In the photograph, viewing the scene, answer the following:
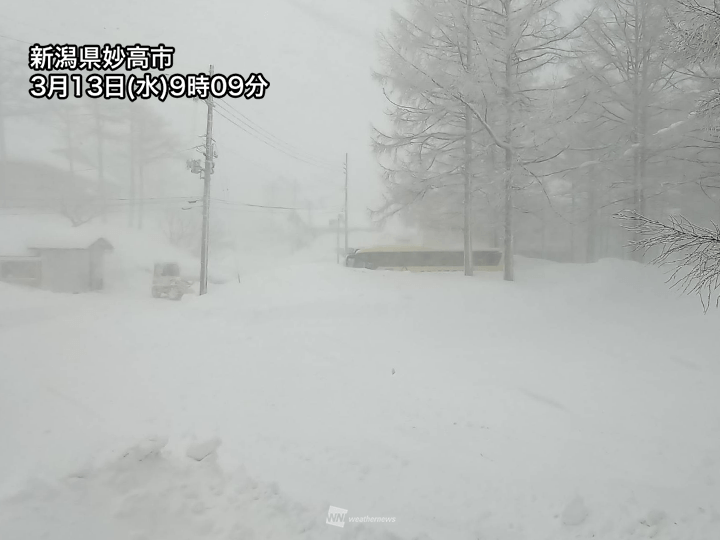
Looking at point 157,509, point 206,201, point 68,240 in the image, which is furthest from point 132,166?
point 157,509

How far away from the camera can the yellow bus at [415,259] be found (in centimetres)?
1232

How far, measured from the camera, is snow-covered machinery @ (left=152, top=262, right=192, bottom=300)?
10.9 m

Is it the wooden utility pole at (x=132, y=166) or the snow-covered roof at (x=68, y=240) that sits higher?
the wooden utility pole at (x=132, y=166)

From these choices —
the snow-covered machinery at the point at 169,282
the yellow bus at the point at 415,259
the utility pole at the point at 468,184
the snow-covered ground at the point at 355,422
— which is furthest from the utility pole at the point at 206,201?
the utility pole at the point at 468,184

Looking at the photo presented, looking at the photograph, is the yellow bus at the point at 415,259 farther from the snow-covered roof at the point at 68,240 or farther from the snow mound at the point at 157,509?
the snow mound at the point at 157,509

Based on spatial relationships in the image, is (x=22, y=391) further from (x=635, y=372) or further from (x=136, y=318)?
(x=635, y=372)

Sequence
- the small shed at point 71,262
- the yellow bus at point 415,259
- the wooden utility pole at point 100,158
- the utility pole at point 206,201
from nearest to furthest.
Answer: the small shed at point 71,262
the wooden utility pole at point 100,158
the utility pole at point 206,201
the yellow bus at point 415,259

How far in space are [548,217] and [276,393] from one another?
15263 mm

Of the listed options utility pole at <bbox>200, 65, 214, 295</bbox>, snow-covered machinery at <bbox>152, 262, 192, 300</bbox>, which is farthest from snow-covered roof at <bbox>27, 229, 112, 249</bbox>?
utility pole at <bbox>200, 65, 214, 295</bbox>

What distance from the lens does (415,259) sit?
12.4m

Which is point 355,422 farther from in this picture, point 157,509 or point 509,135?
point 509,135

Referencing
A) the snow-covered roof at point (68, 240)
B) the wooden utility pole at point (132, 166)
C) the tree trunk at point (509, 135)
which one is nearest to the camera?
the snow-covered roof at point (68, 240)

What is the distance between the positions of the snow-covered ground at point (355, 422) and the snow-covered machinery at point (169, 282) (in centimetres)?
377

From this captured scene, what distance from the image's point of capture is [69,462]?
9.86 ft
